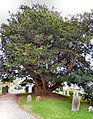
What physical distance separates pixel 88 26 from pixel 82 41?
5.59 ft

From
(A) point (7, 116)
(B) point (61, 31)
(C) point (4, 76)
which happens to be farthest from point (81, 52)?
(A) point (7, 116)

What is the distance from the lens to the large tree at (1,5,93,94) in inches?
751

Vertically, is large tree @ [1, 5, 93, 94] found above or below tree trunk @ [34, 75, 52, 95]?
above

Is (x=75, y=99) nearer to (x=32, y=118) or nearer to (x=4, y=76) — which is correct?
(x=32, y=118)

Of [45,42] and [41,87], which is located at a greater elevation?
[45,42]

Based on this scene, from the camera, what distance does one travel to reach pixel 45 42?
2119cm

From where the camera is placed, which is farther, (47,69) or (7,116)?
(47,69)

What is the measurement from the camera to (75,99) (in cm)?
1549

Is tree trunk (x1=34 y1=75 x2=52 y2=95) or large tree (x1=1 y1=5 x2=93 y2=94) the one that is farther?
tree trunk (x1=34 y1=75 x2=52 y2=95)

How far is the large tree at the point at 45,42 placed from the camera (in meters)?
19.1

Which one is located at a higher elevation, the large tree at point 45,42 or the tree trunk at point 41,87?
the large tree at point 45,42

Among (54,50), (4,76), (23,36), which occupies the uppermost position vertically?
(23,36)

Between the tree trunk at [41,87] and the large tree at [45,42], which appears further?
the tree trunk at [41,87]

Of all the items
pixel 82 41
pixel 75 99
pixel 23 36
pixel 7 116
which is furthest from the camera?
pixel 23 36
